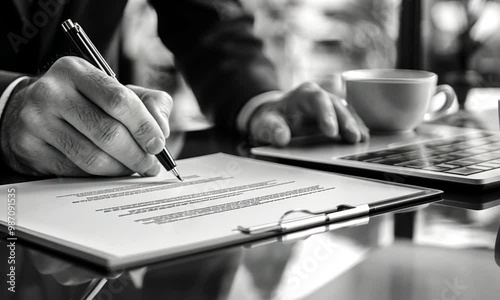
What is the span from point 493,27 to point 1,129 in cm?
155

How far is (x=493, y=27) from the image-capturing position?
6.06 feet

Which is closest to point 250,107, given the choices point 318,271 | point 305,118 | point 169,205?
point 305,118

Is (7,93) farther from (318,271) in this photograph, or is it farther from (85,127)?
(318,271)

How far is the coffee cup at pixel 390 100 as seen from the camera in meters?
0.91

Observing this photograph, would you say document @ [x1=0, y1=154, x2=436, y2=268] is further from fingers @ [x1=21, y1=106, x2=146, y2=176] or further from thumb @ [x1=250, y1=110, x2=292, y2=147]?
thumb @ [x1=250, y1=110, x2=292, y2=147]

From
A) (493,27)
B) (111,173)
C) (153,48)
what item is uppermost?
(111,173)

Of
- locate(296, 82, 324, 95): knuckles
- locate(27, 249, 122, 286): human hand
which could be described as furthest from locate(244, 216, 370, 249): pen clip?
locate(296, 82, 324, 95): knuckles

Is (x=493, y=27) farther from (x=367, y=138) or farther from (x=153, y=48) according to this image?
(x=153, y=48)

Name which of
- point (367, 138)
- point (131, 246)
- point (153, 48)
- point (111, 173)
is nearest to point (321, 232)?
point (131, 246)

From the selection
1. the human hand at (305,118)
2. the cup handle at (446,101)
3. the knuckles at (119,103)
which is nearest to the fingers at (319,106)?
the human hand at (305,118)

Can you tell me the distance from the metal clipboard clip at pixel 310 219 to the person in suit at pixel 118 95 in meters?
0.22

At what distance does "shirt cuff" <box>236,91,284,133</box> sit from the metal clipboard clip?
0.53m

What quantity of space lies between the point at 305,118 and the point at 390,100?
133 mm

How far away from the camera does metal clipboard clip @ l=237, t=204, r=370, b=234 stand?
1.49 ft
